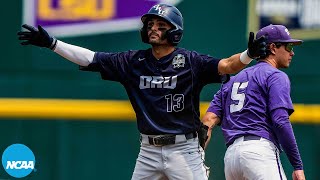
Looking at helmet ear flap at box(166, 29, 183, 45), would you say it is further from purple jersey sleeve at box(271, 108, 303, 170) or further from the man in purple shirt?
purple jersey sleeve at box(271, 108, 303, 170)

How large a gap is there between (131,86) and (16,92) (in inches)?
59.6

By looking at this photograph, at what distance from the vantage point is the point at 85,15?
659cm

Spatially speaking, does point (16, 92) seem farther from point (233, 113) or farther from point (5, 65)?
point (233, 113)

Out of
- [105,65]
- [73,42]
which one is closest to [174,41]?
[105,65]

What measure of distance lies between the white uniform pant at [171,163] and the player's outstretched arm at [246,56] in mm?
500

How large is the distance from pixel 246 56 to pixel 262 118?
2.22 ft

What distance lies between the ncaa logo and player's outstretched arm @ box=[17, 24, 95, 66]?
1.52 metres

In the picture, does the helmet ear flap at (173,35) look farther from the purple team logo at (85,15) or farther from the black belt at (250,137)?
the purple team logo at (85,15)

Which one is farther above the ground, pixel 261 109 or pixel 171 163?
pixel 261 109

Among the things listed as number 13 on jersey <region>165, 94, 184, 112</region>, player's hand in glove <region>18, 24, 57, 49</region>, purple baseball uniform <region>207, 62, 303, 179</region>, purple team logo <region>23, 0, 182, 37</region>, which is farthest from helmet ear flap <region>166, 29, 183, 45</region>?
purple team logo <region>23, 0, 182, 37</region>

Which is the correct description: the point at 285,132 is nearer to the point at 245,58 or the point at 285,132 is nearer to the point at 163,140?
the point at 245,58

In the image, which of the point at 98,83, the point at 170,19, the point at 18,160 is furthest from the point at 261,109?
the point at 18,160

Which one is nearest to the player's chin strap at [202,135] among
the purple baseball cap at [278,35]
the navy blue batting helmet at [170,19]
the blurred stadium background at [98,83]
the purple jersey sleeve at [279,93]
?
the purple jersey sleeve at [279,93]

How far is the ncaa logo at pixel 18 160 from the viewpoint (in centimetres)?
653
